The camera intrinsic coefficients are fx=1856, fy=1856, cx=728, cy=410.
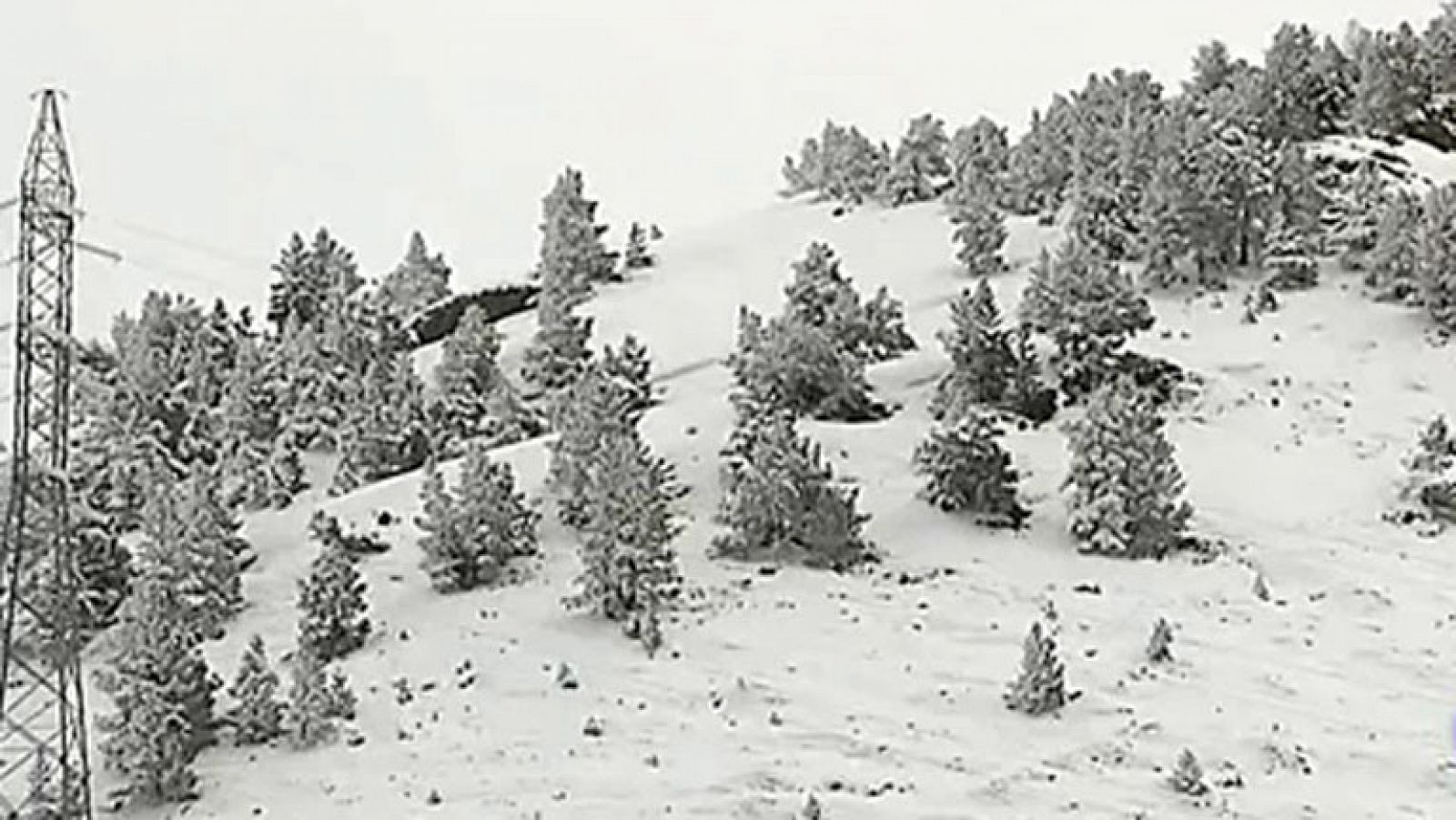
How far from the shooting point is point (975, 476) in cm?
4972

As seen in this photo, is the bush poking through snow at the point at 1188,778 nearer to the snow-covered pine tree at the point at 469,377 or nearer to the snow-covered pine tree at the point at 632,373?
the snow-covered pine tree at the point at 632,373

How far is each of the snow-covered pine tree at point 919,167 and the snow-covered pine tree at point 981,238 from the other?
606 inches

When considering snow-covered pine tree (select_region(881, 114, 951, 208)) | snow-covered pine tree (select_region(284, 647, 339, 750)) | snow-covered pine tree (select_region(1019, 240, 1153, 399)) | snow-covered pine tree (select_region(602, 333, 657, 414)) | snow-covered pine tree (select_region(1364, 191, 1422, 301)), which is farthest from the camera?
snow-covered pine tree (select_region(881, 114, 951, 208))

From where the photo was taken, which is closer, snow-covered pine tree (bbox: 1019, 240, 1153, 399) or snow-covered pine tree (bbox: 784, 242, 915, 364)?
snow-covered pine tree (bbox: 1019, 240, 1153, 399)

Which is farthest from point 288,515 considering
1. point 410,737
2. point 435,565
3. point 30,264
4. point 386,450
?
point 30,264

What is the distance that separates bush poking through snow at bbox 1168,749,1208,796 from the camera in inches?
1367

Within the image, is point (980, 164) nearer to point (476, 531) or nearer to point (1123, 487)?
point (1123, 487)

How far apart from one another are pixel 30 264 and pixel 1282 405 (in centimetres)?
4212

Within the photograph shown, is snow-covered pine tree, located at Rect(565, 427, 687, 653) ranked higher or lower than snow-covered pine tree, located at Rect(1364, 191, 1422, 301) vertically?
lower

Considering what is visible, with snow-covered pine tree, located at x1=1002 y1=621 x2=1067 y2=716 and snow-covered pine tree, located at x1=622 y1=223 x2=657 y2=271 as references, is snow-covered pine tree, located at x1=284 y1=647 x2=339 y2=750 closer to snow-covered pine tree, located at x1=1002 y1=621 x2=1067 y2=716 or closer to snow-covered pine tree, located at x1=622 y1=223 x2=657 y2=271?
snow-covered pine tree, located at x1=1002 y1=621 x2=1067 y2=716

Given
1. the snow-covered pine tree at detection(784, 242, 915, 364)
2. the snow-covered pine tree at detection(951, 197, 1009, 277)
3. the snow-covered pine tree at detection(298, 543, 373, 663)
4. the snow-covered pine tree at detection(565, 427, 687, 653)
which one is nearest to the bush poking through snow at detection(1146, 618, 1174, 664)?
the snow-covered pine tree at detection(565, 427, 687, 653)

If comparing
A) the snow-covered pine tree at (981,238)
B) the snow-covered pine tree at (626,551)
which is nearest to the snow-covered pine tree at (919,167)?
the snow-covered pine tree at (981,238)

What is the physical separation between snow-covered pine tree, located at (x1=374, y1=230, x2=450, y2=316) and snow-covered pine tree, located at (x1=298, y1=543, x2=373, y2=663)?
39615 millimetres

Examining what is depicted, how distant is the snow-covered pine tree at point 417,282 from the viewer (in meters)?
83.2
